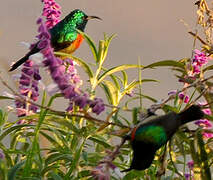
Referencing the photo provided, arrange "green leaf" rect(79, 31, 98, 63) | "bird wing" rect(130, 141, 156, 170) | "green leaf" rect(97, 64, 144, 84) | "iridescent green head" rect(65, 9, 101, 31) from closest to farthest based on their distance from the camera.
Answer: "bird wing" rect(130, 141, 156, 170), "green leaf" rect(97, 64, 144, 84), "green leaf" rect(79, 31, 98, 63), "iridescent green head" rect(65, 9, 101, 31)

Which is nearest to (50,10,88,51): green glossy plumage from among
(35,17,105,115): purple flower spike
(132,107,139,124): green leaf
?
(132,107,139,124): green leaf

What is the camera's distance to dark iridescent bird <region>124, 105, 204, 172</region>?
1.05 meters

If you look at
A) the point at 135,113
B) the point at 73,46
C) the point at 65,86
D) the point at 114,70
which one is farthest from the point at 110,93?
the point at 65,86

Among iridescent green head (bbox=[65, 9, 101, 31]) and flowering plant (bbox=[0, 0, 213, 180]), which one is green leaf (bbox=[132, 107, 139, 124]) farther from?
iridescent green head (bbox=[65, 9, 101, 31])

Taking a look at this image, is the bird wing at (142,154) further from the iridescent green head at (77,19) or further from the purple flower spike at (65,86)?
the iridescent green head at (77,19)

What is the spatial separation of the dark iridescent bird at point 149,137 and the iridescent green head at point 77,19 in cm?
307

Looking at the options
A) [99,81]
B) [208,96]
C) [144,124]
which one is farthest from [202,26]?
[144,124]

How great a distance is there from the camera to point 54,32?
379 centimetres

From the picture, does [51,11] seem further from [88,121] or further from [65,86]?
[65,86]

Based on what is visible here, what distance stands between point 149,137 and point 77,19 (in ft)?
10.8

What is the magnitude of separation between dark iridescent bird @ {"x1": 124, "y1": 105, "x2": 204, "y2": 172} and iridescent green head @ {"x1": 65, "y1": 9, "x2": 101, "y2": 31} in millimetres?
3073

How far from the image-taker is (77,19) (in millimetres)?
4199

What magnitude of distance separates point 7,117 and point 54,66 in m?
1.42

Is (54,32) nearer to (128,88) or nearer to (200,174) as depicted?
(128,88)
